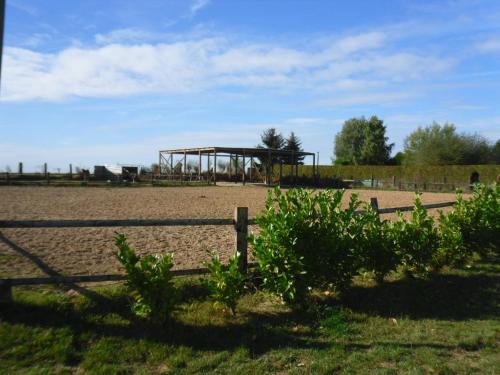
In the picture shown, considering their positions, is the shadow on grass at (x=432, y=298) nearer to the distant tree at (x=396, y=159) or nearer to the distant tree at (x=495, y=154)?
the distant tree at (x=495, y=154)

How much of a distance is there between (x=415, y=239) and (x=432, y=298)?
33.1 inches

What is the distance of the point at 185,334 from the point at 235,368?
2.57 ft

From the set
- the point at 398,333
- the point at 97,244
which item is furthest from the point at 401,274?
the point at 97,244

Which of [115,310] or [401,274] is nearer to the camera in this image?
[115,310]

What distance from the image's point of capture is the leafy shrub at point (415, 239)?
5703mm

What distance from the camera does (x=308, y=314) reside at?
4.66 meters

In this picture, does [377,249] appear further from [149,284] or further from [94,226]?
[94,226]

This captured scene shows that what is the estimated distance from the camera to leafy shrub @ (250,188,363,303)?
15.1ft

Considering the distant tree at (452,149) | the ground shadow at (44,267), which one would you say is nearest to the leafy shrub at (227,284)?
the ground shadow at (44,267)

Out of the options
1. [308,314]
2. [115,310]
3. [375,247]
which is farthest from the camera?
[375,247]

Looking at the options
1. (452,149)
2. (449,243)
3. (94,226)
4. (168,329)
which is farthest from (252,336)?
(452,149)

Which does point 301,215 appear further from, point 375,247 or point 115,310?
point 115,310

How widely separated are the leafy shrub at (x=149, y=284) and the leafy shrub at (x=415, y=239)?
3.08 metres

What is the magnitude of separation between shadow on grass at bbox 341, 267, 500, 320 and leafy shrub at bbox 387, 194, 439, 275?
32 cm
